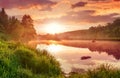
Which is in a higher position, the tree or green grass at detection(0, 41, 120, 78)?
the tree

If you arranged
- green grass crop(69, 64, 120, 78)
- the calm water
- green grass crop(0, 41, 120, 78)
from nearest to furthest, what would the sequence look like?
green grass crop(0, 41, 120, 78) → green grass crop(69, 64, 120, 78) → the calm water

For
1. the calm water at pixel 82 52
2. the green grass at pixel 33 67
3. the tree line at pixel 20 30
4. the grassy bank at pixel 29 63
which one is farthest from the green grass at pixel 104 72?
the tree line at pixel 20 30

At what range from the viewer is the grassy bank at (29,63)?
50.2 feet

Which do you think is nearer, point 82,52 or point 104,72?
point 104,72

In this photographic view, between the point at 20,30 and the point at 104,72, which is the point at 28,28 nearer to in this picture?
the point at 20,30

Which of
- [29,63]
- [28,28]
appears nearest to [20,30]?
[28,28]

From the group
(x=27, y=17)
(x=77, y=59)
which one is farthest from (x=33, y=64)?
(x=27, y=17)

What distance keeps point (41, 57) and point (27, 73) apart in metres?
2.79

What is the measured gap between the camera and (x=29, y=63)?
679 inches

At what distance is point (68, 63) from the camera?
23.5m

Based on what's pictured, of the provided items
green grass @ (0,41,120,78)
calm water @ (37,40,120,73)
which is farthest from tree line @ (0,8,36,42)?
green grass @ (0,41,120,78)

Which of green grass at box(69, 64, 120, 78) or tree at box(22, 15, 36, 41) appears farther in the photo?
tree at box(22, 15, 36, 41)

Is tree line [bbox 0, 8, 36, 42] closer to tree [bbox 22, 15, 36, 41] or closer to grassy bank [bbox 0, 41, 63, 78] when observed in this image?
tree [bbox 22, 15, 36, 41]

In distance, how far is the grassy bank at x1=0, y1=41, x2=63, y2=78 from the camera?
1529 centimetres
